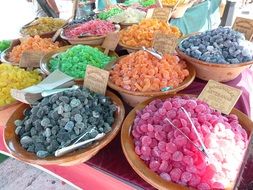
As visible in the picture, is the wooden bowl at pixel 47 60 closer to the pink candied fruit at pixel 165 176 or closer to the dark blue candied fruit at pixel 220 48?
the dark blue candied fruit at pixel 220 48

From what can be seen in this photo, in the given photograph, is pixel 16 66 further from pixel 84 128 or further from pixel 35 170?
pixel 35 170

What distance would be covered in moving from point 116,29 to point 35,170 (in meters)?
1.19

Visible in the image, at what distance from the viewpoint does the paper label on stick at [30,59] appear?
1486 millimetres

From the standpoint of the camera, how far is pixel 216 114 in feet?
3.28

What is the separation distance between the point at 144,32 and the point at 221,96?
722mm

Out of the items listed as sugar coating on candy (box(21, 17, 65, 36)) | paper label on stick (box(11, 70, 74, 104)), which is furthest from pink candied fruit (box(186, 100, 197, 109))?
sugar coating on candy (box(21, 17, 65, 36))

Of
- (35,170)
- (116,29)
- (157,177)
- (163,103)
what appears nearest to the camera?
(157,177)

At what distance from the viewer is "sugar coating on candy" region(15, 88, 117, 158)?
3.08 feet

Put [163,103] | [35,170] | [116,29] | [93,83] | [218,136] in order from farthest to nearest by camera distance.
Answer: [35,170], [116,29], [93,83], [163,103], [218,136]

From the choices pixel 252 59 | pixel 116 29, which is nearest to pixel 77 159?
pixel 252 59

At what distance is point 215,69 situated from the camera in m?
1.27

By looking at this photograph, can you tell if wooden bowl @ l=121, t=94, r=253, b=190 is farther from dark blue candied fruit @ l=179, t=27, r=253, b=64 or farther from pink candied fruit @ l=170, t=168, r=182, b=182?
dark blue candied fruit @ l=179, t=27, r=253, b=64

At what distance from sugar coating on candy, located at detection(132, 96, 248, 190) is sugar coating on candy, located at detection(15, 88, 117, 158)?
5 cm

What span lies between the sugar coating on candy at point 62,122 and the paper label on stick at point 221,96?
1.10 ft
